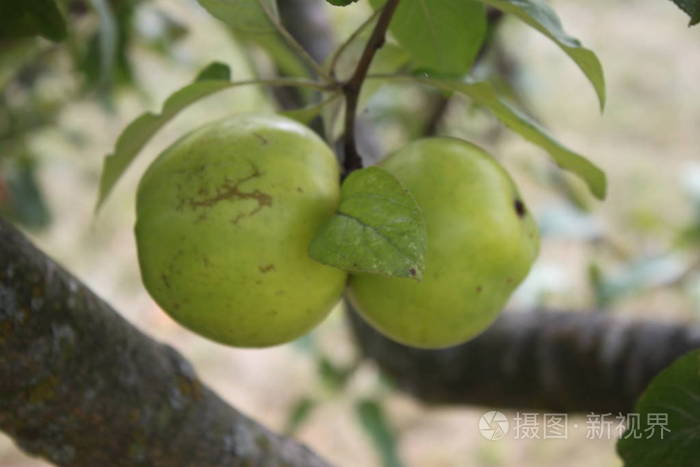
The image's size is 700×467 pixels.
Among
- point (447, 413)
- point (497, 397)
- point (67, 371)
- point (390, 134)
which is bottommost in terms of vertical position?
point (447, 413)

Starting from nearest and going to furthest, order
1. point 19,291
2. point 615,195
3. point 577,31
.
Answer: point 19,291, point 615,195, point 577,31

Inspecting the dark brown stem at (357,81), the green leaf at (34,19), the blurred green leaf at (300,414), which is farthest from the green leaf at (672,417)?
the blurred green leaf at (300,414)

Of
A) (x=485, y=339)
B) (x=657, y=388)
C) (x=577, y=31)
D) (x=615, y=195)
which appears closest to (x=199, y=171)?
(x=657, y=388)

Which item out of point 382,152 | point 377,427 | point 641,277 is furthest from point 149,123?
point 641,277

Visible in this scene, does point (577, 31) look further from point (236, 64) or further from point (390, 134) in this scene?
point (236, 64)
